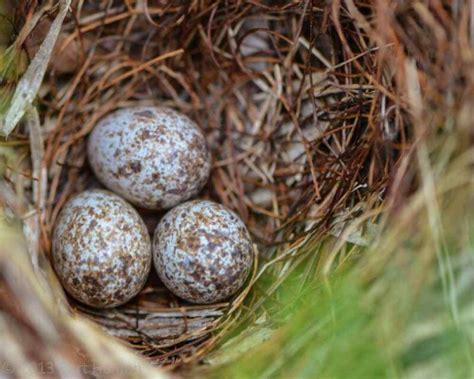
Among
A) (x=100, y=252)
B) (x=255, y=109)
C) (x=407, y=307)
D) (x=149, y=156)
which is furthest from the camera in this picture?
(x=255, y=109)

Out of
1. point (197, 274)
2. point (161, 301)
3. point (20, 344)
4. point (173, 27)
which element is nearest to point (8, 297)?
point (20, 344)

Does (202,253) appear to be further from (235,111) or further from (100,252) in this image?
(235,111)

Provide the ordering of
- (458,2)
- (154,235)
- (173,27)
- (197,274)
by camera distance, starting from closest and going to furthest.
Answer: (458,2)
(197,274)
(154,235)
(173,27)

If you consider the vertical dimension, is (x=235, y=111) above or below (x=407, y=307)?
above

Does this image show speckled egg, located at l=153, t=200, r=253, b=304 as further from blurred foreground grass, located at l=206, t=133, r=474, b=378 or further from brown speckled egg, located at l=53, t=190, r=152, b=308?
blurred foreground grass, located at l=206, t=133, r=474, b=378

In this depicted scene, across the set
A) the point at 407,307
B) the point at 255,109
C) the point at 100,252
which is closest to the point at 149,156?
the point at 100,252

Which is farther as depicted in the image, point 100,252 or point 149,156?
point 149,156

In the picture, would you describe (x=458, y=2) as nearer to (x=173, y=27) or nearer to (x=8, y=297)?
(x=173, y=27)
